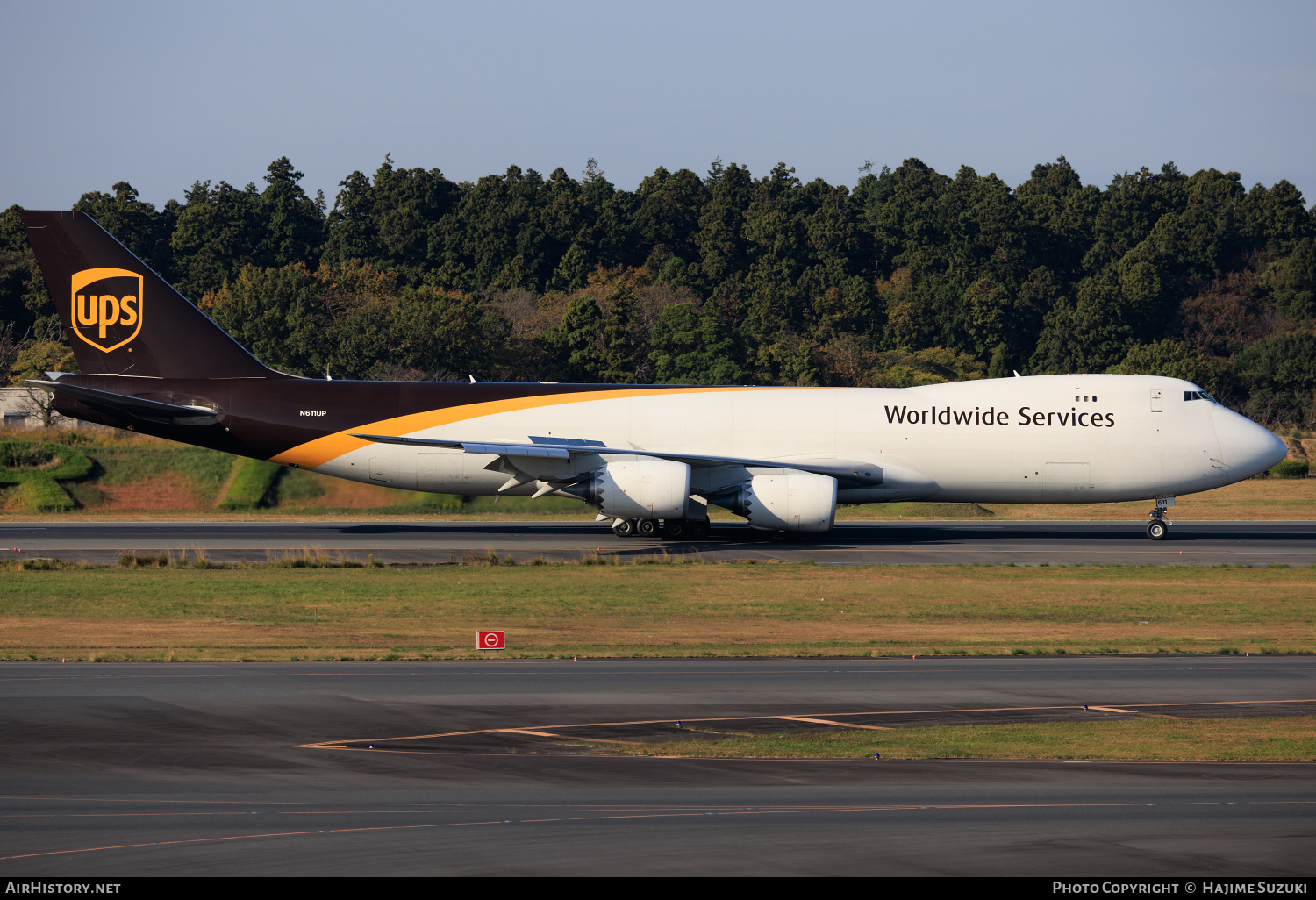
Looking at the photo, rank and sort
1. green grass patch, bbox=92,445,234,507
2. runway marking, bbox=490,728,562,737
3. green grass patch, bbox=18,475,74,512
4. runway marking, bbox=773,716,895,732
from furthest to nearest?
green grass patch, bbox=92,445,234,507
green grass patch, bbox=18,475,74,512
runway marking, bbox=773,716,895,732
runway marking, bbox=490,728,562,737

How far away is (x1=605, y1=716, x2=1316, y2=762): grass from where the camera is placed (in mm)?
14680

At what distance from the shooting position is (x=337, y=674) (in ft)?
64.1

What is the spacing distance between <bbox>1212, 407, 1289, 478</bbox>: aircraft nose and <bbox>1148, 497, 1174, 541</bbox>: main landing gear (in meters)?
2.38

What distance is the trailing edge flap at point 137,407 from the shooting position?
126 ft

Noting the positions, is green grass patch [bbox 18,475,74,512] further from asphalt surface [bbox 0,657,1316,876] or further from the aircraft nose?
the aircraft nose

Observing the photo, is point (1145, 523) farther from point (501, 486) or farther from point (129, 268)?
point (129, 268)

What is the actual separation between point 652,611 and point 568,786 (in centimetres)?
1371

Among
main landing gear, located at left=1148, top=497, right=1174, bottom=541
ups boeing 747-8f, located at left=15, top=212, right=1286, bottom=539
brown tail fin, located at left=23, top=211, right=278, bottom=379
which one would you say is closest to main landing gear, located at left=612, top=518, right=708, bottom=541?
ups boeing 747-8f, located at left=15, top=212, right=1286, bottom=539

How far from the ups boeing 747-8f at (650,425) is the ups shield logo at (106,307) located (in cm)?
6

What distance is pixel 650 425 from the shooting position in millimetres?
40312

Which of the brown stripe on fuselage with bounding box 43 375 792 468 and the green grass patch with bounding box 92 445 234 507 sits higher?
the brown stripe on fuselage with bounding box 43 375 792 468

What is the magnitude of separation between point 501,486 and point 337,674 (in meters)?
20.6

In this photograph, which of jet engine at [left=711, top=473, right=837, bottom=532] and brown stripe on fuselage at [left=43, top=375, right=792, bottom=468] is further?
brown stripe on fuselage at [left=43, top=375, right=792, bottom=468]

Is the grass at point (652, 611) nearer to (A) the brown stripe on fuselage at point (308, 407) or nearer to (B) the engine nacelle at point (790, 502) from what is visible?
(B) the engine nacelle at point (790, 502)
